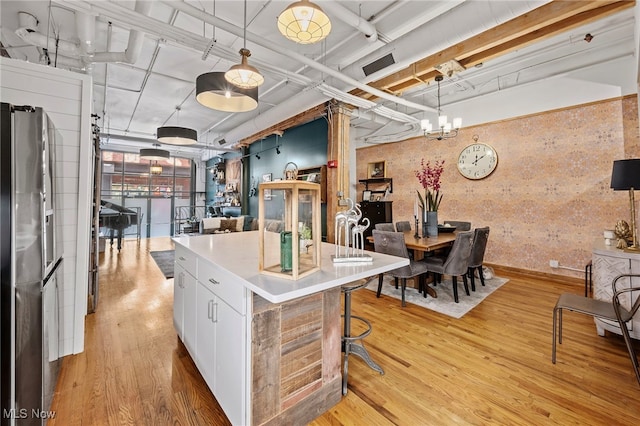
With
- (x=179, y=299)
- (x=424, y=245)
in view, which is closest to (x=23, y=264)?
(x=179, y=299)

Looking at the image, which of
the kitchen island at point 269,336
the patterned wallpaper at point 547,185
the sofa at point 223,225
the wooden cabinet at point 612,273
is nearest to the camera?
the kitchen island at point 269,336

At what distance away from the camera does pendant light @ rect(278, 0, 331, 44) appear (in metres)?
1.71

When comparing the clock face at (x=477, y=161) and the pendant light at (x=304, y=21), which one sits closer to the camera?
the pendant light at (x=304, y=21)

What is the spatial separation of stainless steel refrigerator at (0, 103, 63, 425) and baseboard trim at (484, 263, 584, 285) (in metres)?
6.00

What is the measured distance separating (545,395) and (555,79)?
16.1 ft

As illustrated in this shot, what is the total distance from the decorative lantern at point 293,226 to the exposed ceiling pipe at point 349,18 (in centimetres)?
213

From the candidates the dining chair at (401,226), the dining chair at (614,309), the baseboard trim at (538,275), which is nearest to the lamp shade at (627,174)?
the dining chair at (614,309)

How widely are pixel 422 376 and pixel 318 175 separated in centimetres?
420

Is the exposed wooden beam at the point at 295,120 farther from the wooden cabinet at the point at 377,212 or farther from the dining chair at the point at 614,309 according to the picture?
the dining chair at the point at 614,309

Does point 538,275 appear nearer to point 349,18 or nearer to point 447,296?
point 447,296

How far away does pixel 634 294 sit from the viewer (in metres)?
2.37

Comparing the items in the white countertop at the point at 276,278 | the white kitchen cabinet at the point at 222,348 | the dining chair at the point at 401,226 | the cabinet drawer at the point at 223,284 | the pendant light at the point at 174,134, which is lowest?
the white kitchen cabinet at the point at 222,348

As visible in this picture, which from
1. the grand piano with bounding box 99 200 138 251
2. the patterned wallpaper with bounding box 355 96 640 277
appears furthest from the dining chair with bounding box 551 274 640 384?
the grand piano with bounding box 99 200 138 251

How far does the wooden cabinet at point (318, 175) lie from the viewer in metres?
5.42
